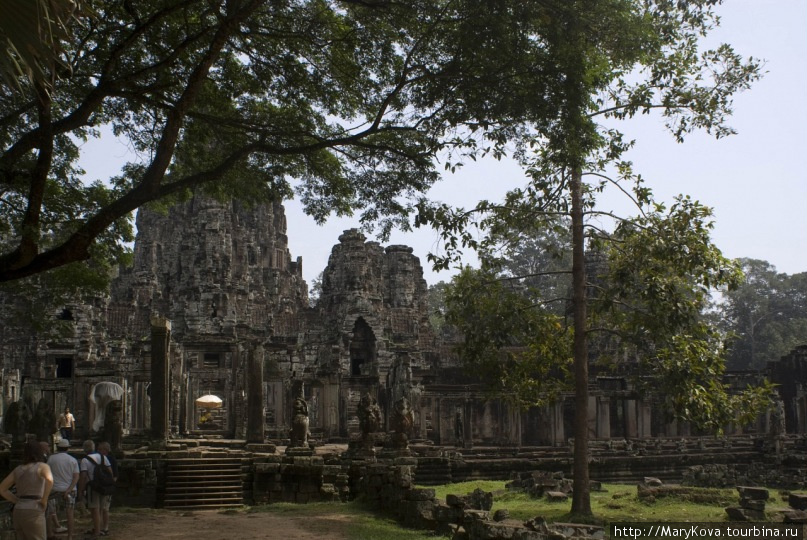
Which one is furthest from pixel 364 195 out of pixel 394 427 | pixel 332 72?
pixel 394 427

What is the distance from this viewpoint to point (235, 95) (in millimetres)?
15633

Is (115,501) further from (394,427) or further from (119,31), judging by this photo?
(119,31)

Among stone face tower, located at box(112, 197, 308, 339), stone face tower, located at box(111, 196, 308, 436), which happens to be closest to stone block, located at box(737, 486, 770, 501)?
stone face tower, located at box(111, 196, 308, 436)

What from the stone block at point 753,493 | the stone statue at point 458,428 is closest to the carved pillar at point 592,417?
the stone statue at point 458,428

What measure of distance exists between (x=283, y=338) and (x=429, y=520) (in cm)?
2420

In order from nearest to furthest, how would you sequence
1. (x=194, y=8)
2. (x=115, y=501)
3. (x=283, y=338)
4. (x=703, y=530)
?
(x=703, y=530)
(x=194, y=8)
(x=115, y=501)
(x=283, y=338)

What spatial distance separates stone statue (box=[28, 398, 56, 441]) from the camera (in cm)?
2106

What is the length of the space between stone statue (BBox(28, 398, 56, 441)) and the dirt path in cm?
549

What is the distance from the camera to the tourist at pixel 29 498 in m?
8.92

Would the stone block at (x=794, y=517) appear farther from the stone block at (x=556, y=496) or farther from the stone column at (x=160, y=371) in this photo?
the stone column at (x=160, y=371)

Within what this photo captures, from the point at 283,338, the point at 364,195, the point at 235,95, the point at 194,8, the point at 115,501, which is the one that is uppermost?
the point at 194,8

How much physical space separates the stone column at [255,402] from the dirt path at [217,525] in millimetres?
4508

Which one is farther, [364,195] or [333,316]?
[333,316]

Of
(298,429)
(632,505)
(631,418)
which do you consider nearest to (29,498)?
(298,429)
